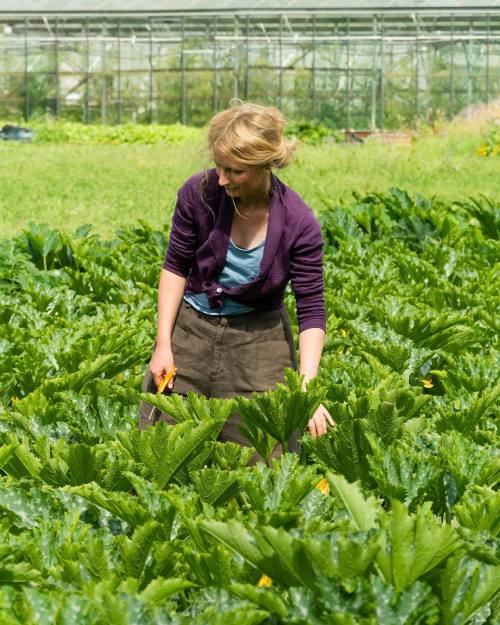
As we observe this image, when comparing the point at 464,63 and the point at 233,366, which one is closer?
the point at 233,366

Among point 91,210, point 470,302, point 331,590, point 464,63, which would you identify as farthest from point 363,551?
point 464,63

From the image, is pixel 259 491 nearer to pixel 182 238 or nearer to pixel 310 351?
pixel 310 351

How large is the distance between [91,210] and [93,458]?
10.5 meters

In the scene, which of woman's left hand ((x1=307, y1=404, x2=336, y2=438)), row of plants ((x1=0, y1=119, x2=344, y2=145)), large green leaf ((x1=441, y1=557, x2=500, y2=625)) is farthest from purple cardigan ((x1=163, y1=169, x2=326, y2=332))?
row of plants ((x1=0, y1=119, x2=344, y2=145))

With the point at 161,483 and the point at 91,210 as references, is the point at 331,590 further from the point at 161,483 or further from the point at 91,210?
the point at 91,210

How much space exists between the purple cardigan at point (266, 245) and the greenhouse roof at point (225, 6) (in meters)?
28.6

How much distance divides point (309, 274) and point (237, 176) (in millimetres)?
452

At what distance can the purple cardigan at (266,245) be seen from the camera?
3717 millimetres

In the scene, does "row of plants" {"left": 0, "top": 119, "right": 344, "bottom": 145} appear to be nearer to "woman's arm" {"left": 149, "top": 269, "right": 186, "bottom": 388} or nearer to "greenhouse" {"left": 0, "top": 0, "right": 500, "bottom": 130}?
"greenhouse" {"left": 0, "top": 0, "right": 500, "bottom": 130}

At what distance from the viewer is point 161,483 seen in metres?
2.58

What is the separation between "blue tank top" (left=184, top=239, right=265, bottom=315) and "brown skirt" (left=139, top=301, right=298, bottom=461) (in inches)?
1.1

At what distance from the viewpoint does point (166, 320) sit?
381 cm

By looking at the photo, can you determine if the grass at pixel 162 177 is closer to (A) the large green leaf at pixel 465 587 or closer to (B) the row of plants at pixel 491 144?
(B) the row of plants at pixel 491 144

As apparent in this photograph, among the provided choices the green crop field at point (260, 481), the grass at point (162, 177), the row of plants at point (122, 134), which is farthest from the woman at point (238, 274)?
the row of plants at point (122, 134)
